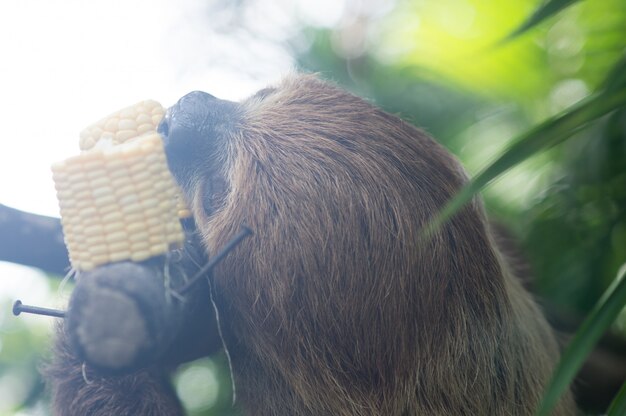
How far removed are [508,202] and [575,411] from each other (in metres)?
0.69

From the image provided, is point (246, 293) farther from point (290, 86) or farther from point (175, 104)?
point (290, 86)

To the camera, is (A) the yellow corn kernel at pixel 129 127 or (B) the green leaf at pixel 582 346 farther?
(A) the yellow corn kernel at pixel 129 127

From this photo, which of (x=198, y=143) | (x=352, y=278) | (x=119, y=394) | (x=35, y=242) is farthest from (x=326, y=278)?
(x=35, y=242)

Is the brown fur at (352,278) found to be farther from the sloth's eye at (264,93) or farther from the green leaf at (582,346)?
the green leaf at (582,346)

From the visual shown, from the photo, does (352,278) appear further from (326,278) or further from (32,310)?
(32,310)

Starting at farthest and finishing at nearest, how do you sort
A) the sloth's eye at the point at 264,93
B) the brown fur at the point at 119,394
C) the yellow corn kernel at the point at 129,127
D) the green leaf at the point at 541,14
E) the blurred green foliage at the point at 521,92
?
the blurred green foliage at the point at 521,92 → the sloth's eye at the point at 264,93 → the brown fur at the point at 119,394 → the yellow corn kernel at the point at 129,127 → the green leaf at the point at 541,14

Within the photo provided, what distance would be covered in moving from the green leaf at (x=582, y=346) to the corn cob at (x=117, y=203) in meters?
0.58

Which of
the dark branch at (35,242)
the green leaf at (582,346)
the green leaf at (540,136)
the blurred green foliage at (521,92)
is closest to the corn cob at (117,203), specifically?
the dark branch at (35,242)

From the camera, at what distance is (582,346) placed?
2.82ft

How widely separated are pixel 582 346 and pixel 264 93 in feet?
2.88

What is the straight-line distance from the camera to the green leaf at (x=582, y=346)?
2.76 ft

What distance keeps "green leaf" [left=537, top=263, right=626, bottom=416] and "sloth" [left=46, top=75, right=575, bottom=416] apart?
394 mm

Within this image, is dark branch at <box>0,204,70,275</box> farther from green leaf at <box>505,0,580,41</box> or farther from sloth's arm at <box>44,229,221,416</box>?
green leaf at <box>505,0,580,41</box>

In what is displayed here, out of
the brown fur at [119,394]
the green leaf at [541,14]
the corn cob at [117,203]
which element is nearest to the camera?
the green leaf at [541,14]
